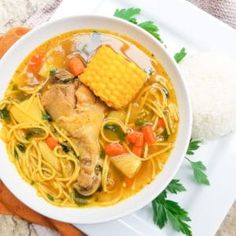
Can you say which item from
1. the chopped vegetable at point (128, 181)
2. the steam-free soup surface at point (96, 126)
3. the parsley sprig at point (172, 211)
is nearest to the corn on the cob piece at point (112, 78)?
the steam-free soup surface at point (96, 126)

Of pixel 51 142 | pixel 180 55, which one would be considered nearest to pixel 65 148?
pixel 51 142

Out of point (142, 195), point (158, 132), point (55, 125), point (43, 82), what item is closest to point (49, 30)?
point (43, 82)

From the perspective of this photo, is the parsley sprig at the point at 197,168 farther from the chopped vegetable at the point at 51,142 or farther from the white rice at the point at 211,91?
the chopped vegetable at the point at 51,142

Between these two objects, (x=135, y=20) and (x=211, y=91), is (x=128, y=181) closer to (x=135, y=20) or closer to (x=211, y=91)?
(x=211, y=91)

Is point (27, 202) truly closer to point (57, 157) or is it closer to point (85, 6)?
point (57, 157)

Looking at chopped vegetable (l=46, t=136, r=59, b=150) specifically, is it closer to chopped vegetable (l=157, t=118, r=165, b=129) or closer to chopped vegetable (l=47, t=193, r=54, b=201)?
chopped vegetable (l=47, t=193, r=54, b=201)

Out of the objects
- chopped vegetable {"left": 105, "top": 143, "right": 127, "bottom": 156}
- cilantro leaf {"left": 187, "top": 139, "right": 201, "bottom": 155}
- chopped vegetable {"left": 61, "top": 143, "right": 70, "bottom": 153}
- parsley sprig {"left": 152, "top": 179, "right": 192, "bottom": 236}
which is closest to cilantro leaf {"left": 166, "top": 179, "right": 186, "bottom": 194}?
parsley sprig {"left": 152, "top": 179, "right": 192, "bottom": 236}
